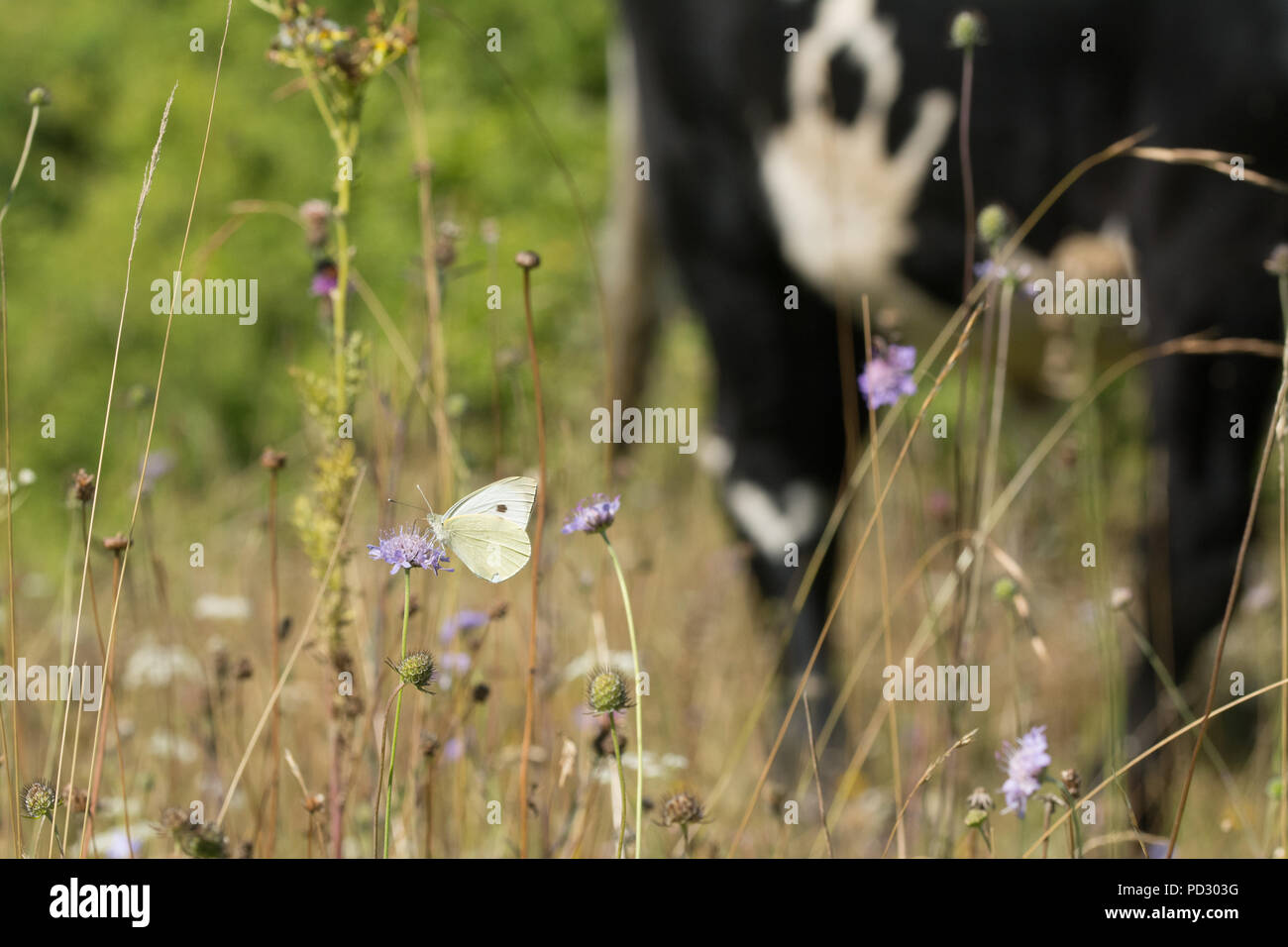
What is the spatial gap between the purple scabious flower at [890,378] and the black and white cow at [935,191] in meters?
1.01

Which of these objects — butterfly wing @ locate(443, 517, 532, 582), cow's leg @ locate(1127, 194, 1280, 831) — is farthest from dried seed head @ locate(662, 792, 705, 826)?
cow's leg @ locate(1127, 194, 1280, 831)

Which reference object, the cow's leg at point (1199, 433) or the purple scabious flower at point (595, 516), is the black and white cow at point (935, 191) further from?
the purple scabious flower at point (595, 516)

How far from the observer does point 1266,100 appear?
2076 mm

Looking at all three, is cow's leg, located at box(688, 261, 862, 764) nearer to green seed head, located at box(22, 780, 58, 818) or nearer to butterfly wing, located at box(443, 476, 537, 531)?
butterfly wing, located at box(443, 476, 537, 531)

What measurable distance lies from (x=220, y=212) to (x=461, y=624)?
4247mm

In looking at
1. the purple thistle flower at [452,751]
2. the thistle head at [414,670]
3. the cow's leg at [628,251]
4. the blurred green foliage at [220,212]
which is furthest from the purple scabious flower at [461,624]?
the blurred green foliage at [220,212]

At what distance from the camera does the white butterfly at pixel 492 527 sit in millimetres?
1003

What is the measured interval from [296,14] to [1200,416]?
67.5 inches

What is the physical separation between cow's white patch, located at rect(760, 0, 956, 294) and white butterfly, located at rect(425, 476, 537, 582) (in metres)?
1.52

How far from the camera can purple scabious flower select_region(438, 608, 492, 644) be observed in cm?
157

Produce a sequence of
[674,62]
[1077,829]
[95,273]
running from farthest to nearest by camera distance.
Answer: [95,273] < [674,62] < [1077,829]
